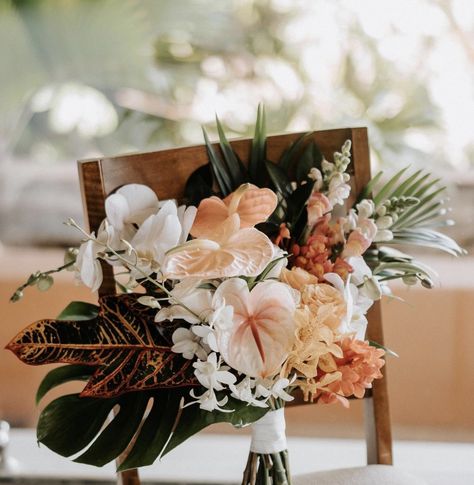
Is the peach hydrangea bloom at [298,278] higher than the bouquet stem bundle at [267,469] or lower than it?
higher

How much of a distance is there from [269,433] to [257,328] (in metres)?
0.18

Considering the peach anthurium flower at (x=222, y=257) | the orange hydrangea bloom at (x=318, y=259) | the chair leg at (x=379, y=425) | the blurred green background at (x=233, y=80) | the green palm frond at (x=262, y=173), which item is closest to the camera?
the peach anthurium flower at (x=222, y=257)

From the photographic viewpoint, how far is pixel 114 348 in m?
0.83

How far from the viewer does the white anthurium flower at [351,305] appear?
80 centimetres

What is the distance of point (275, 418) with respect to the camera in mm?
896

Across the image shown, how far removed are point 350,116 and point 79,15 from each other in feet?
3.53

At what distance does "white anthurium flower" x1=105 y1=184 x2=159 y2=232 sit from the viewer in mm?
862

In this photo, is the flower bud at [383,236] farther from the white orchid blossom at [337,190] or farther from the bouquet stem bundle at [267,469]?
the bouquet stem bundle at [267,469]

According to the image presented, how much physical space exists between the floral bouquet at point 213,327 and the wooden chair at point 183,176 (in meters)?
0.11

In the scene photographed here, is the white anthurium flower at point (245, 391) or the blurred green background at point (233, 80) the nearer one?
the white anthurium flower at point (245, 391)

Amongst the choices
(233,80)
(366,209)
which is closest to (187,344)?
(366,209)

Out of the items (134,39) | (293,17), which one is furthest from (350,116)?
(134,39)

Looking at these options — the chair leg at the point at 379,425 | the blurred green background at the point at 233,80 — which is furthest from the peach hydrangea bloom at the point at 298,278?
the blurred green background at the point at 233,80

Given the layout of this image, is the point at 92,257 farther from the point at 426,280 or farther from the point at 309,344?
the point at 426,280
